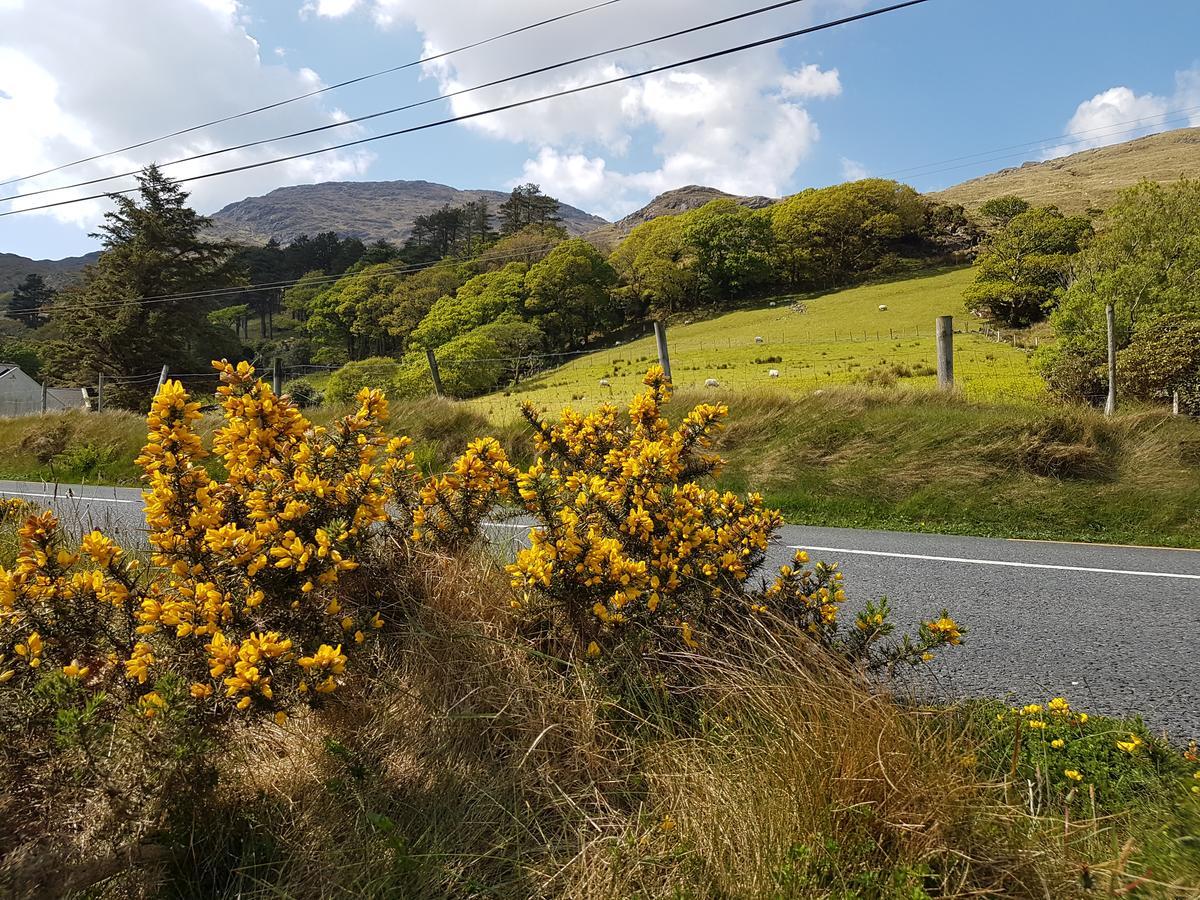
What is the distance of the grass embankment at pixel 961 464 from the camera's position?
7.08 metres

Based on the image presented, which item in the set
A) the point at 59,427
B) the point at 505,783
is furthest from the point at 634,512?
the point at 59,427

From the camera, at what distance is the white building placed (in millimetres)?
33281

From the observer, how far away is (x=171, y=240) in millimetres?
34594

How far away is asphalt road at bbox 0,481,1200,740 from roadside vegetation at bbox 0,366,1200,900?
0.42 meters

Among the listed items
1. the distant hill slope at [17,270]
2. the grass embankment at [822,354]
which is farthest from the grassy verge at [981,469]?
the distant hill slope at [17,270]

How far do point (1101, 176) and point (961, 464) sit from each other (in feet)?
343

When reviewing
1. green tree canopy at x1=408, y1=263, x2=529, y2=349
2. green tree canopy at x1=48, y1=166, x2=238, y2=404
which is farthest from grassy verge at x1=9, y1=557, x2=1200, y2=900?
green tree canopy at x1=408, y1=263, x2=529, y2=349

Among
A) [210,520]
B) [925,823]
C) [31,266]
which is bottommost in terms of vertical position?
[925,823]

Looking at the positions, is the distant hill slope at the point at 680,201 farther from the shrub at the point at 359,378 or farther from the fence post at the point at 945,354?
the fence post at the point at 945,354

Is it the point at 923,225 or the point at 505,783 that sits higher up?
the point at 923,225

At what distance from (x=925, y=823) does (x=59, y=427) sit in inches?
705

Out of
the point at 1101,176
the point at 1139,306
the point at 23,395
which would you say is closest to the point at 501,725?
the point at 1139,306

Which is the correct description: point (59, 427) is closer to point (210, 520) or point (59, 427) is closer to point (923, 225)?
point (210, 520)

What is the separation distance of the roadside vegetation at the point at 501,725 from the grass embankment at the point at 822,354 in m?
8.72
